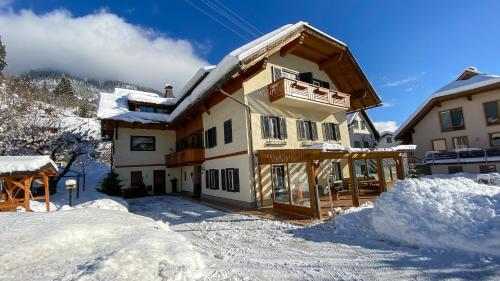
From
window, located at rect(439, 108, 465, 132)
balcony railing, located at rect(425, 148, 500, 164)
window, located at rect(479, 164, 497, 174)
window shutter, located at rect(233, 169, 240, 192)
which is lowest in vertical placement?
window, located at rect(479, 164, 497, 174)

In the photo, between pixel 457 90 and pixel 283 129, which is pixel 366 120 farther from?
pixel 283 129

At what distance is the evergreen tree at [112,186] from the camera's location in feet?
68.8

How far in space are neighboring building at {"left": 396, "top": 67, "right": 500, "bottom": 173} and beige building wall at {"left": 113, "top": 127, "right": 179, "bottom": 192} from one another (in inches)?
973

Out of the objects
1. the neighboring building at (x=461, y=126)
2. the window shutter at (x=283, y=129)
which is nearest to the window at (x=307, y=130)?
the window shutter at (x=283, y=129)

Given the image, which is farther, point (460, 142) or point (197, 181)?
point (460, 142)

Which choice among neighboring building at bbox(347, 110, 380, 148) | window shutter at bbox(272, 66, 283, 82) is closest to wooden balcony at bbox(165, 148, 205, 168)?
window shutter at bbox(272, 66, 283, 82)

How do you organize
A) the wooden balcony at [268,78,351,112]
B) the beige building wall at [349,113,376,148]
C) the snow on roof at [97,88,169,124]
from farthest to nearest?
the beige building wall at [349,113,376,148], the snow on roof at [97,88,169,124], the wooden balcony at [268,78,351,112]

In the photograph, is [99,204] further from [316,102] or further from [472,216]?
[472,216]

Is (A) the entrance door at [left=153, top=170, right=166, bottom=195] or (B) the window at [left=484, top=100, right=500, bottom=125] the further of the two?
(A) the entrance door at [left=153, top=170, right=166, bottom=195]

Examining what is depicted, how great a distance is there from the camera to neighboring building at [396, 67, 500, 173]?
72.0 feet

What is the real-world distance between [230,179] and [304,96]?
6.86 meters

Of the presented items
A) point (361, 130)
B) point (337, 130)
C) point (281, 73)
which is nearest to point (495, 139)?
A: point (337, 130)

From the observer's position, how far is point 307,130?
17.5 meters

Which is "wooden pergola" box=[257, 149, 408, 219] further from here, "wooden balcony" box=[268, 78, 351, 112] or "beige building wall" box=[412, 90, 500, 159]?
"beige building wall" box=[412, 90, 500, 159]
